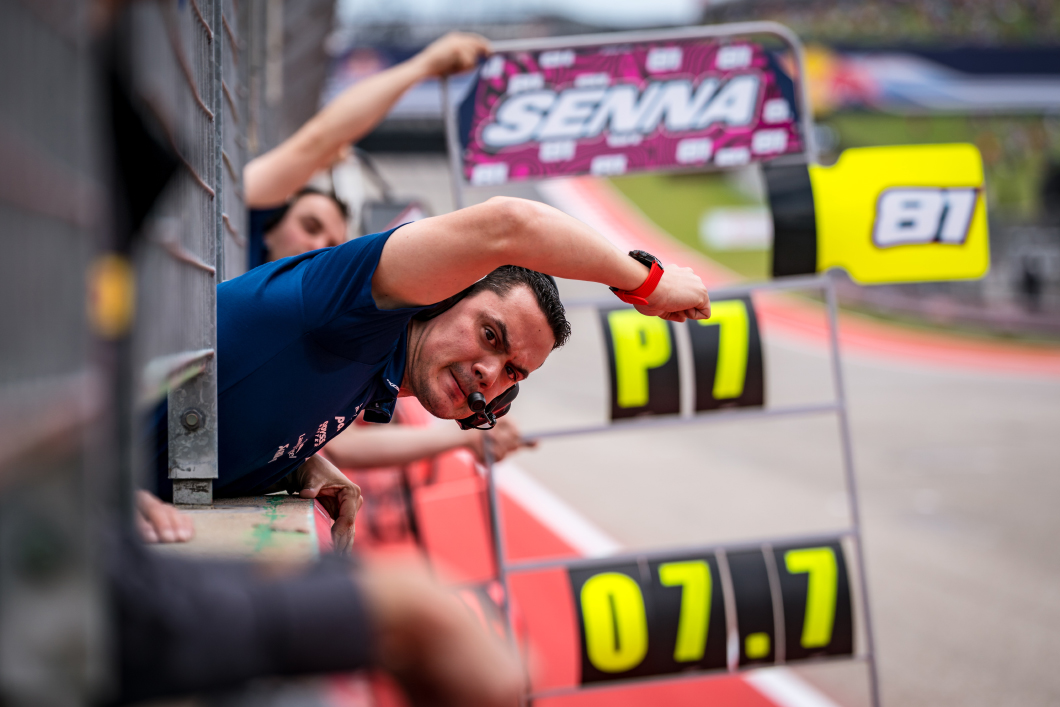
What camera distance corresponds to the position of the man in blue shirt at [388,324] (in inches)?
59.3

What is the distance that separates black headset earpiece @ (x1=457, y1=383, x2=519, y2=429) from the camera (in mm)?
1782

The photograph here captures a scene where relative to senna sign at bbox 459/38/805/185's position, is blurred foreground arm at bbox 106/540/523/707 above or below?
below

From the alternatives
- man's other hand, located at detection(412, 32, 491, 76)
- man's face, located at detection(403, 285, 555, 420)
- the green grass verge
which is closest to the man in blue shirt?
man's face, located at detection(403, 285, 555, 420)

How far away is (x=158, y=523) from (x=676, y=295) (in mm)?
1088

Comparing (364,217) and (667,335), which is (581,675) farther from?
(364,217)

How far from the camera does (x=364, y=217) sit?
14.4ft

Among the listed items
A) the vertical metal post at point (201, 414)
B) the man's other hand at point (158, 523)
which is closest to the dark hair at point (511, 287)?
the vertical metal post at point (201, 414)

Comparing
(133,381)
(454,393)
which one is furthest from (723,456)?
(133,381)

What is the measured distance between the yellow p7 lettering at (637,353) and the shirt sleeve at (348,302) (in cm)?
167

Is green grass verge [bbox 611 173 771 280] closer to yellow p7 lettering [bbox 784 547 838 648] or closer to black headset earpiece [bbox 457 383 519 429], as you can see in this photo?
yellow p7 lettering [bbox 784 547 838 648]

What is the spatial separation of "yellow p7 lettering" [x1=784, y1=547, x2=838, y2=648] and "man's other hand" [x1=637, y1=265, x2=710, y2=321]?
171 cm

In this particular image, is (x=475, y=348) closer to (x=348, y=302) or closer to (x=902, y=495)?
(x=348, y=302)

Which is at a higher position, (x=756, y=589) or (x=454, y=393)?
(x=454, y=393)

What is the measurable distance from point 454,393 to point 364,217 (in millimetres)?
2780
